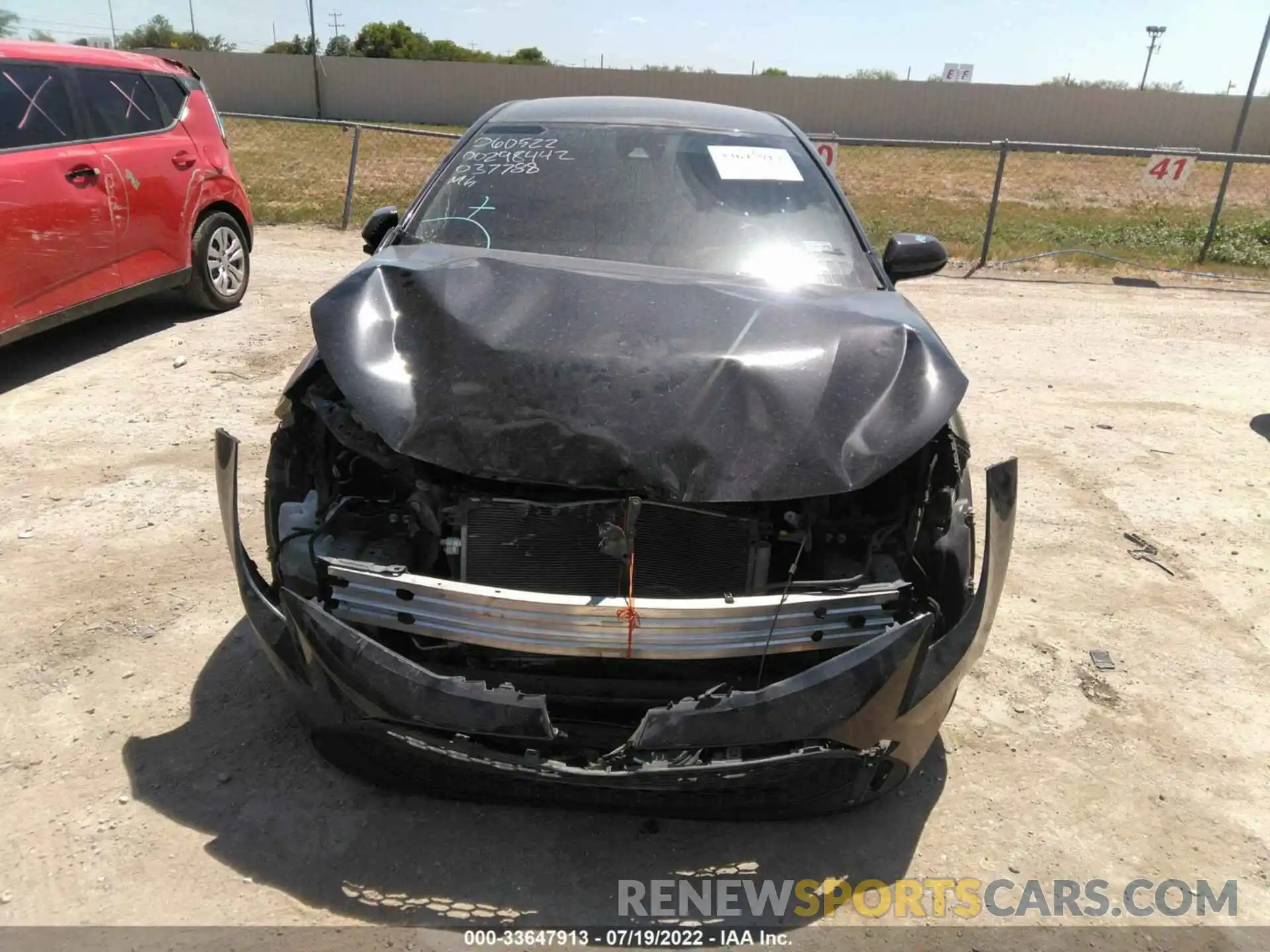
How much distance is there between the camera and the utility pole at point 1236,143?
35.8ft

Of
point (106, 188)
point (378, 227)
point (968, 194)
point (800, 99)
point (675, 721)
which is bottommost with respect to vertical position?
point (968, 194)

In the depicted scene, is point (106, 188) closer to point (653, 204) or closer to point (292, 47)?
point (653, 204)

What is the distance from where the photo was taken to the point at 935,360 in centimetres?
251

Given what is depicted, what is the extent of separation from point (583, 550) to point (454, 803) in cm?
88

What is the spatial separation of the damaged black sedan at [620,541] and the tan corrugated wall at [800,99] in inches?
1359

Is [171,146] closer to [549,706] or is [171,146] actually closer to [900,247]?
[900,247]

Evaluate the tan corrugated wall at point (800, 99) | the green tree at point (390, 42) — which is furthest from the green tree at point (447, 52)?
the tan corrugated wall at point (800, 99)

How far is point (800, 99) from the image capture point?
35.9 metres

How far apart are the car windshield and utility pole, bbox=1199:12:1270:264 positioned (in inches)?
378

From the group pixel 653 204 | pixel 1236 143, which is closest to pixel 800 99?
pixel 1236 143

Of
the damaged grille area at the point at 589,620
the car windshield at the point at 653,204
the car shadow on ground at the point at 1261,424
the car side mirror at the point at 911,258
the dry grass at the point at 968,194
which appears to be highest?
the car windshield at the point at 653,204

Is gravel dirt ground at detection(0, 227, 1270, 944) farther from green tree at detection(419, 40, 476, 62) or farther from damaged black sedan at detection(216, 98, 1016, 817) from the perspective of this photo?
green tree at detection(419, 40, 476, 62)

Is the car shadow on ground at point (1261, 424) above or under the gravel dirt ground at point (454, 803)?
above

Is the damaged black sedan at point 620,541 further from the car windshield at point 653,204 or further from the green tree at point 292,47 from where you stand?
the green tree at point 292,47
